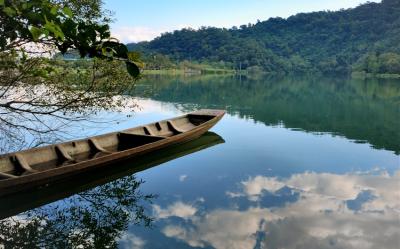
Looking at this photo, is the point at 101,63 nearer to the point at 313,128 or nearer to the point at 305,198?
the point at 305,198

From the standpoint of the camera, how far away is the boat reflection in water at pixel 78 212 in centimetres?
538

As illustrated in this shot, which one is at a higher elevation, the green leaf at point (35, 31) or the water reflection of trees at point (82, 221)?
the green leaf at point (35, 31)

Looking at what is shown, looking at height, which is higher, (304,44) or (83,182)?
(304,44)

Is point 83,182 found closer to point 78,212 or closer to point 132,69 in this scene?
point 78,212

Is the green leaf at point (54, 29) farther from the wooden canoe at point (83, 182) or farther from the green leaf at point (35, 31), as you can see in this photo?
the wooden canoe at point (83, 182)

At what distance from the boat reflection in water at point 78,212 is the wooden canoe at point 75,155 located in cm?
35

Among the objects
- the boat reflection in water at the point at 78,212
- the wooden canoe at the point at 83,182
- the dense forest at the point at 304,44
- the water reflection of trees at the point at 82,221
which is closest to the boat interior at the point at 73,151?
the wooden canoe at the point at 83,182

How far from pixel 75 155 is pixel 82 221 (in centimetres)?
277

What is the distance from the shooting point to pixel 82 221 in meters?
6.06

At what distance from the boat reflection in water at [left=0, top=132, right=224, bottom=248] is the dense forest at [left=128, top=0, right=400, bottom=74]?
3497 inches

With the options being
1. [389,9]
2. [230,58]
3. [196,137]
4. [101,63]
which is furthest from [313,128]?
[389,9]

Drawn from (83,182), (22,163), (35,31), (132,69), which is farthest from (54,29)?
(83,182)

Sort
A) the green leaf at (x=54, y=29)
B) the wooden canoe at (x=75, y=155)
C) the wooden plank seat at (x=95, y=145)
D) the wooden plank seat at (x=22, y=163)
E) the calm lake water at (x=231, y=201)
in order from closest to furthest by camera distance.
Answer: the green leaf at (x=54, y=29), the calm lake water at (x=231, y=201), the wooden canoe at (x=75, y=155), the wooden plank seat at (x=22, y=163), the wooden plank seat at (x=95, y=145)

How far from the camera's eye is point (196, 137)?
39.5 feet
